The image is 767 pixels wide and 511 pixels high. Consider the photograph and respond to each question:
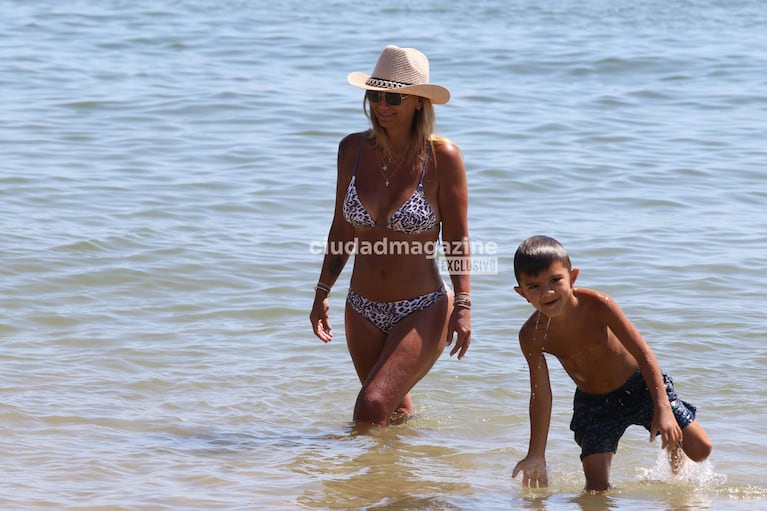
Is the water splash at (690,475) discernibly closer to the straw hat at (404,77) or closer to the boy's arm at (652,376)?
the boy's arm at (652,376)

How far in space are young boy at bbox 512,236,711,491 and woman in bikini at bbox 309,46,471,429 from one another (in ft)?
1.91

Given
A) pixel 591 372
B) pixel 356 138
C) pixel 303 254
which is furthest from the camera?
pixel 303 254

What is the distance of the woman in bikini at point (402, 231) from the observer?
5312 mm

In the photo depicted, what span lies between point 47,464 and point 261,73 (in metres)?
11.3

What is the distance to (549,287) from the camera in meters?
4.53

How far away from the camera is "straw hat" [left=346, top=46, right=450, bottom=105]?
17.3 ft

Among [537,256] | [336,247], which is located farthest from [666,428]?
[336,247]

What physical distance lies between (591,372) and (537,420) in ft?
1.19

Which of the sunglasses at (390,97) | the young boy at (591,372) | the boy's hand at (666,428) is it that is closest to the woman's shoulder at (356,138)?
the sunglasses at (390,97)

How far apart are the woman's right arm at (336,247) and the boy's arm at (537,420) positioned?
47.3 inches

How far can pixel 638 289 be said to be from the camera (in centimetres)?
830

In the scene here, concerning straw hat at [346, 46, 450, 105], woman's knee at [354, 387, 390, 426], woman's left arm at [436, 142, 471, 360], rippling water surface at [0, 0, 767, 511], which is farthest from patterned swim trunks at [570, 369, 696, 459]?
straw hat at [346, 46, 450, 105]

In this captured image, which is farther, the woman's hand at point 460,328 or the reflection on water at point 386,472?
the woman's hand at point 460,328

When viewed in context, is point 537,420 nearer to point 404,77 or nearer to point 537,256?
point 537,256
